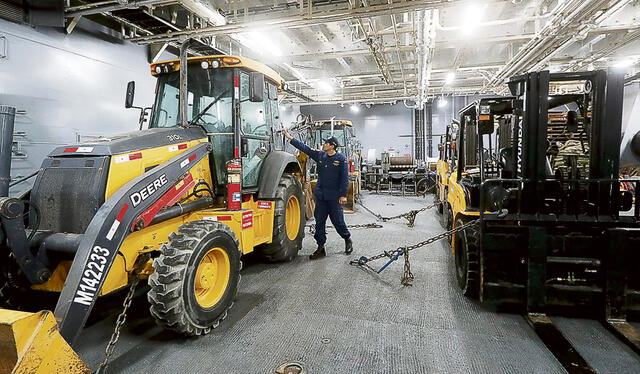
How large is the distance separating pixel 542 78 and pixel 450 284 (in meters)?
2.57

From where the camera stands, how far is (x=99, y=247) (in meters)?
2.51

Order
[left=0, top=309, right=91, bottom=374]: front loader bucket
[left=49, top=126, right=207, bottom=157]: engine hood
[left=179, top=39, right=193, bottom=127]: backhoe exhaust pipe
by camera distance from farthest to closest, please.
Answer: [left=179, top=39, right=193, bottom=127]: backhoe exhaust pipe, [left=49, top=126, right=207, bottom=157]: engine hood, [left=0, top=309, right=91, bottom=374]: front loader bucket

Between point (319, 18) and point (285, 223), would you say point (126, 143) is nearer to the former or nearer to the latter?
point (285, 223)

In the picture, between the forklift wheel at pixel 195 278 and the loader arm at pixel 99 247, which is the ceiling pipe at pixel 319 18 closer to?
the loader arm at pixel 99 247

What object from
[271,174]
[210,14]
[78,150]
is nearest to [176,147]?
[78,150]

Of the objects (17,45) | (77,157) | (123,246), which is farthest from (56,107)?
(123,246)

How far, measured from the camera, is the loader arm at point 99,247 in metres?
2.31

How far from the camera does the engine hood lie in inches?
121

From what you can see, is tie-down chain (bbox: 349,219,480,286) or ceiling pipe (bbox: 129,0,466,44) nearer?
tie-down chain (bbox: 349,219,480,286)

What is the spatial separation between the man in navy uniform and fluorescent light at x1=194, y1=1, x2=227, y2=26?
7.83ft

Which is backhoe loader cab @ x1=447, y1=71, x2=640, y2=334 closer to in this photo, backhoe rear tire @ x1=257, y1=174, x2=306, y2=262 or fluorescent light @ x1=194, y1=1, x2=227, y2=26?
backhoe rear tire @ x1=257, y1=174, x2=306, y2=262

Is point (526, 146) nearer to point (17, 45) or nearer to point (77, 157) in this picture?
point (77, 157)

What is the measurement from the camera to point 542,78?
12.1 feet

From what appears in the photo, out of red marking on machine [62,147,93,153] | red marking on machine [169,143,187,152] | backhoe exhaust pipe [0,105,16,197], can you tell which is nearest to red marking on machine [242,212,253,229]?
red marking on machine [169,143,187,152]
